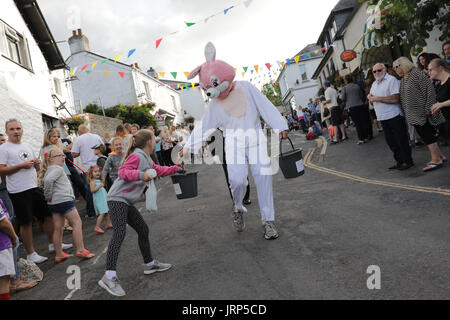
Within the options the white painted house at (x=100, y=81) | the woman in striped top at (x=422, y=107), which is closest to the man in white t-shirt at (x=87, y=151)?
the woman in striped top at (x=422, y=107)

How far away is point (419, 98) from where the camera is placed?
5.97 m

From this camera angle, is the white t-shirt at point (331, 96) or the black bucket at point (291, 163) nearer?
the black bucket at point (291, 163)

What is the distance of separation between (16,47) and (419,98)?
14.0 metres

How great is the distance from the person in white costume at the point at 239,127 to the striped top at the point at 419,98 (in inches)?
112

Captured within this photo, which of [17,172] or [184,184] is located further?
[17,172]

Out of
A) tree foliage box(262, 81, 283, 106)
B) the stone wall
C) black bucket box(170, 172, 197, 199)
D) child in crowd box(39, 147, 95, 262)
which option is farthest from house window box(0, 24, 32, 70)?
tree foliage box(262, 81, 283, 106)

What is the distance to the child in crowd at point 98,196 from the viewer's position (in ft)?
19.9

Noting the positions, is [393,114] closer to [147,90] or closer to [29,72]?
[29,72]

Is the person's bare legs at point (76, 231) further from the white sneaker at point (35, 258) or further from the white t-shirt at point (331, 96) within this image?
the white t-shirt at point (331, 96)

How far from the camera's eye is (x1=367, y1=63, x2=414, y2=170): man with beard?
20.9ft

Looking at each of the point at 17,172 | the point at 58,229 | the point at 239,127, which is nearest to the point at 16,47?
the point at 17,172

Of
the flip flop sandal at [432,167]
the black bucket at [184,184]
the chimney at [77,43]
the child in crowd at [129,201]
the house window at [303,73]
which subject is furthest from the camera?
the house window at [303,73]

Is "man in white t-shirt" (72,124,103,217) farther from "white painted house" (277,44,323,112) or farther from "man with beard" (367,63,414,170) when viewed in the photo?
"white painted house" (277,44,323,112)
